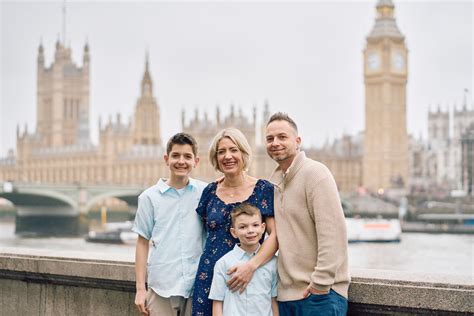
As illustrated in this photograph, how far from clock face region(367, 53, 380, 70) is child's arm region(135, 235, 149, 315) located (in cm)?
5696

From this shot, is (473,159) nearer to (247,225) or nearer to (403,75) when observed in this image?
(403,75)

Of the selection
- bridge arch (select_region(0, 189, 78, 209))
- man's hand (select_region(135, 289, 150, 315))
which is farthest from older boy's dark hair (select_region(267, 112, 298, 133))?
bridge arch (select_region(0, 189, 78, 209))

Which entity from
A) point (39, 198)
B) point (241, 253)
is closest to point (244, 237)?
point (241, 253)

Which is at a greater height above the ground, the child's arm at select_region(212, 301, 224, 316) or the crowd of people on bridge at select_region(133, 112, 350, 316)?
the crowd of people on bridge at select_region(133, 112, 350, 316)

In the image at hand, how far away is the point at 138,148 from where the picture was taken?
191ft

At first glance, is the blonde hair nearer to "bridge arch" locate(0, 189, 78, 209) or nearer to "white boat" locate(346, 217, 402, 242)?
"white boat" locate(346, 217, 402, 242)

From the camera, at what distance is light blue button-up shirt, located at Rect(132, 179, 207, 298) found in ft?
9.66

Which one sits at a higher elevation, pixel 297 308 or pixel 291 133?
pixel 291 133

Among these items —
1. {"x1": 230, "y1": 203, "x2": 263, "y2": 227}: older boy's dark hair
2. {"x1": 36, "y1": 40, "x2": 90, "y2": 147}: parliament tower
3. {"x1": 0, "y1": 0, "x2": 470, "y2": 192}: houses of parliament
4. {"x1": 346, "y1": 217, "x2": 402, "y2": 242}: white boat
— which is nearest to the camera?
{"x1": 230, "y1": 203, "x2": 263, "y2": 227}: older boy's dark hair

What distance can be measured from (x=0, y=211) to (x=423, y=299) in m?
54.1

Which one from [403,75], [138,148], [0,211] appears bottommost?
[0,211]

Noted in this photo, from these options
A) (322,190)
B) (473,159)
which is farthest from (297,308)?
(473,159)

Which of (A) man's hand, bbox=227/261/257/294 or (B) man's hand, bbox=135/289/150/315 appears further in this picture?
(B) man's hand, bbox=135/289/150/315

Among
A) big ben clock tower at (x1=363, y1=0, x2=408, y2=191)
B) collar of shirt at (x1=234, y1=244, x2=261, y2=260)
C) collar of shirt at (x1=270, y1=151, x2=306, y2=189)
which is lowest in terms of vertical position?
collar of shirt at (x1=234, y1=244, x2=261, y2=260)
